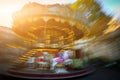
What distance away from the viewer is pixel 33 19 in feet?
7.73

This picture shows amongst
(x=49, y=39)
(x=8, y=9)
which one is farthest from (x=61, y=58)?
(x=8, y=9)

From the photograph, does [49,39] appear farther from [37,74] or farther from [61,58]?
[37,74]

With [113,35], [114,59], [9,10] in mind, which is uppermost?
[9,10]

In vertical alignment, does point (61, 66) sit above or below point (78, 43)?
below

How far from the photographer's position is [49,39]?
7.86 ft

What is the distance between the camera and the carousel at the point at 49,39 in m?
2.36

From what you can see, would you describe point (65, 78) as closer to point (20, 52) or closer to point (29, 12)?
point (20, 52)

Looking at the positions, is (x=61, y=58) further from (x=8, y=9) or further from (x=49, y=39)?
(x=8, y=9)

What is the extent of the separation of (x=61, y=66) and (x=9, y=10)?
Result: 1.98 feet

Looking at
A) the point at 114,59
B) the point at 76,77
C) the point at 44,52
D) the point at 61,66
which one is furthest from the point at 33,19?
the point at 114,59

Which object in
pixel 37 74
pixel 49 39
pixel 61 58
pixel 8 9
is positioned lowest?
pixel 37 74

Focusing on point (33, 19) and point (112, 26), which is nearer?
point (33, 19)

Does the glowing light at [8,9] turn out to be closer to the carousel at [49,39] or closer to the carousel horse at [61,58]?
the carousel at [49,39]

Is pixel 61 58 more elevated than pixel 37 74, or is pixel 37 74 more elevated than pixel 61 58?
pixel 61 58
